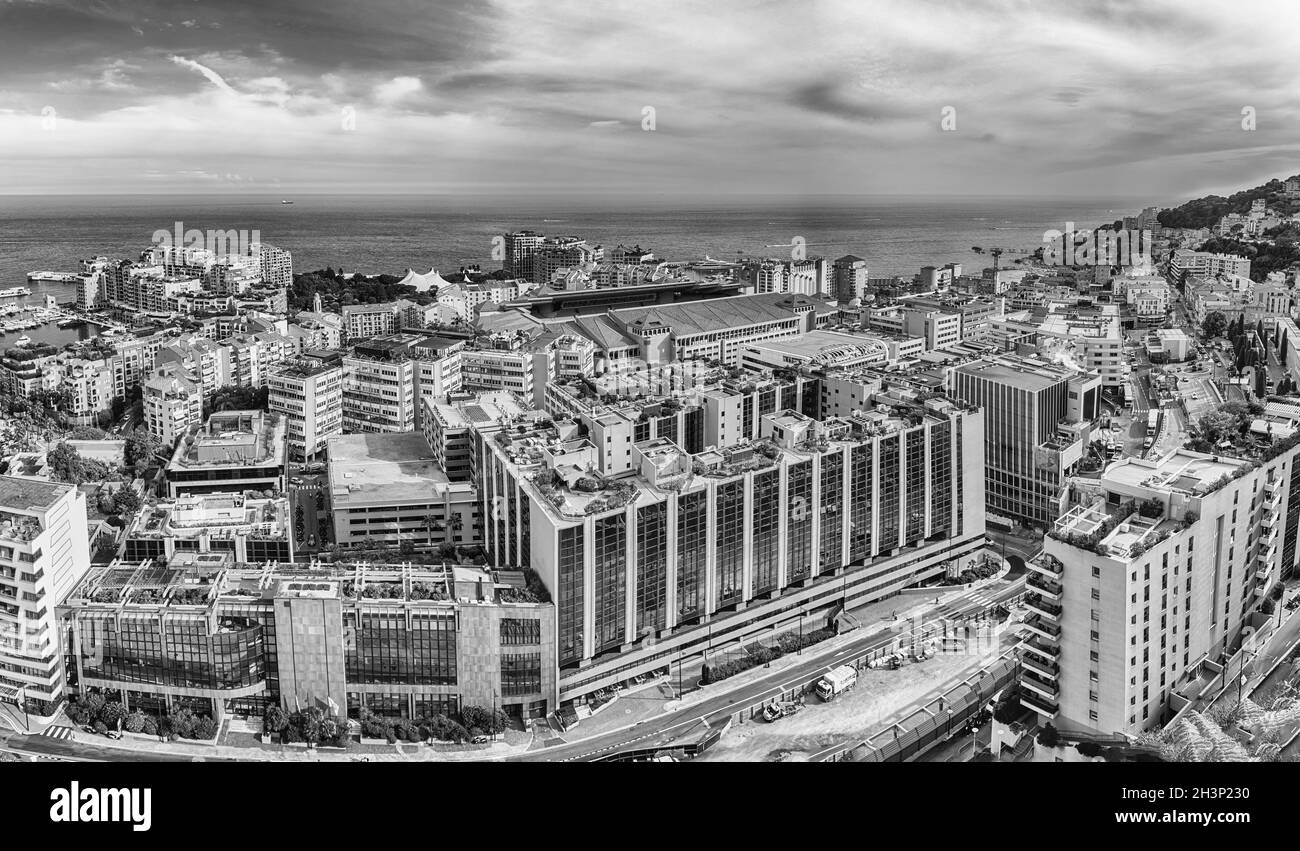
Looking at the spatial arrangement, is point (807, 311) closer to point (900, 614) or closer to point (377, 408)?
point (377, 408)

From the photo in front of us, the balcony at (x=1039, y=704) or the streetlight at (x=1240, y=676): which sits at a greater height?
the streetlight at (x=1240, y=676)

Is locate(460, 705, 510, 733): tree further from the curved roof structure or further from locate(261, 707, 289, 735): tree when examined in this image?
the curved roof structure

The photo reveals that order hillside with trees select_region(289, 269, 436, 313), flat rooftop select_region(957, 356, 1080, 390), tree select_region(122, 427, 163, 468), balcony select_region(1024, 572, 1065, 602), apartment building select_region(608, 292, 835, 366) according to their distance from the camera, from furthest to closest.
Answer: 1. hillside with trees select_region(289, 269, 436, 313)
2. apartment building select_region(608, 292, 835, 366)
3. tree select_region(122, 427, 163, 468)
4. flat rooftop select_region(957, 356, 1080, 390)
5. balcony select_region(1024, 572, 1065, 602)

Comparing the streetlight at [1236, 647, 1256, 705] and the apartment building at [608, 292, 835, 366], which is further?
the apartment building at [608, 292, 835, 366]
